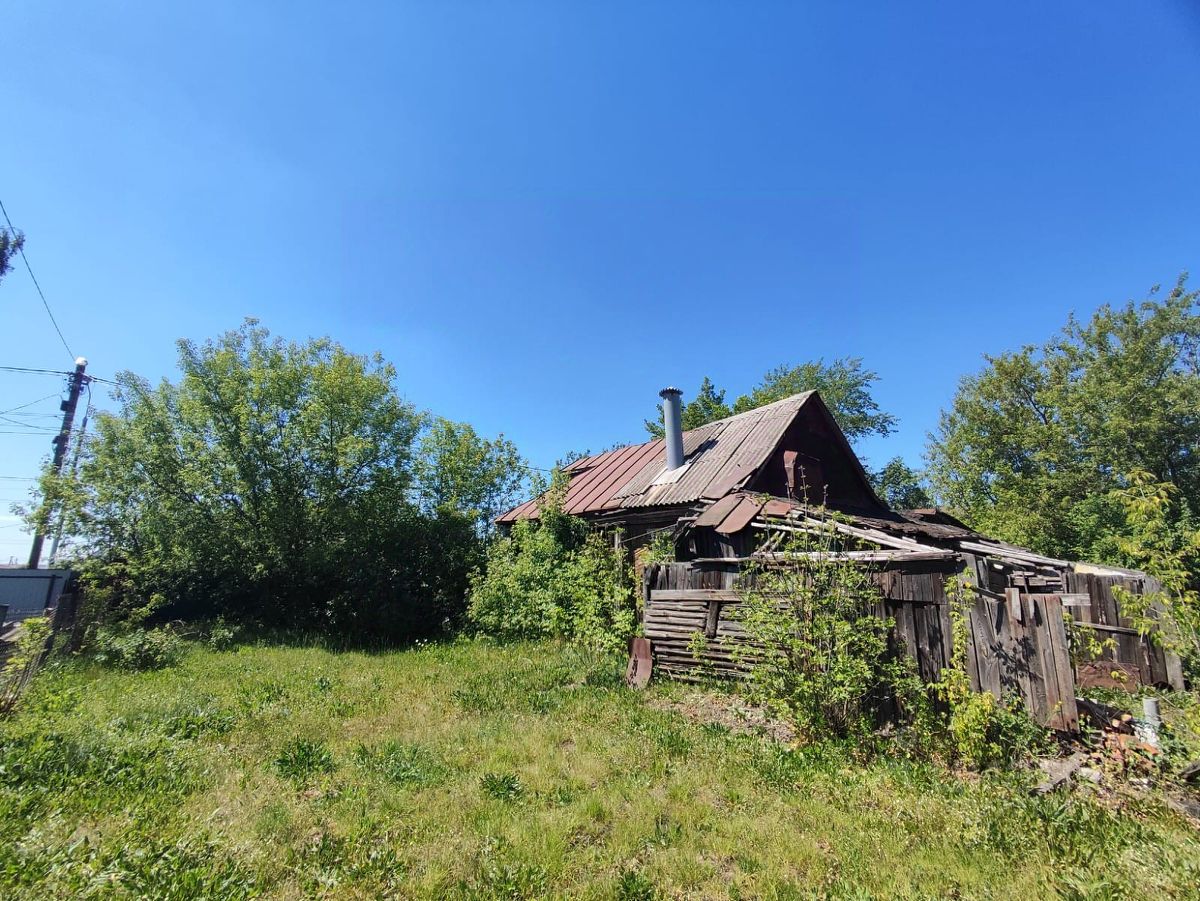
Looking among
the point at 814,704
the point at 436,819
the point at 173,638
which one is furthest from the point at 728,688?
the point at 173,638

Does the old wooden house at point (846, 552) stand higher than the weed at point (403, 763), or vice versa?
the old wooden house at point (846, 552)

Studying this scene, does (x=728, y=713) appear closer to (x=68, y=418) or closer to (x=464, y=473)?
(x=464, y=473)

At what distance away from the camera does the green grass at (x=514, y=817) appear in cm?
332

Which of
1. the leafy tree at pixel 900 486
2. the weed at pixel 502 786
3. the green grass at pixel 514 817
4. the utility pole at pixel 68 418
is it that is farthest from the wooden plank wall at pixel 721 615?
the leafy tree at pixel 900 486

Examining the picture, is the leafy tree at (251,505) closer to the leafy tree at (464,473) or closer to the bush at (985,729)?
the leafy tree at (464,473)

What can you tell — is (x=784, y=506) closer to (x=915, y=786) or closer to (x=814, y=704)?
(x=814, y=704)

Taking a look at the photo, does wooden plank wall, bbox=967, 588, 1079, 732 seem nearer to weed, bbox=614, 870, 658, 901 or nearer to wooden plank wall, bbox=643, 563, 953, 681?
wooden plank wall, bbox=643, 563, 953, 681

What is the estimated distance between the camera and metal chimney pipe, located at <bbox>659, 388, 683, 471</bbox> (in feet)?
46.7

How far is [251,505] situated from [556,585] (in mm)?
10429

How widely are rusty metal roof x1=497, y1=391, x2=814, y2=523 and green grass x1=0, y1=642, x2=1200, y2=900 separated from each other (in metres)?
6.05

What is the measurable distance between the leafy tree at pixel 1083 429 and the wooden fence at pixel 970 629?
1574 cm

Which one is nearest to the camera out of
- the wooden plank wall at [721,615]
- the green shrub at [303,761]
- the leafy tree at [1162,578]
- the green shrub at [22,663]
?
the leafy tree at [1162,578]

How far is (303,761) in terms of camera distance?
5375mm

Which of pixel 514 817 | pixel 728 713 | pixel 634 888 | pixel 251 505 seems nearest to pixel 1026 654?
pixel 728 713
